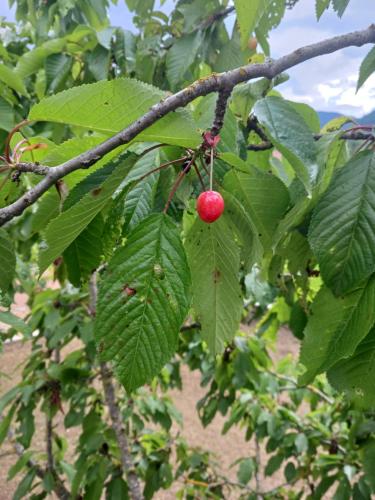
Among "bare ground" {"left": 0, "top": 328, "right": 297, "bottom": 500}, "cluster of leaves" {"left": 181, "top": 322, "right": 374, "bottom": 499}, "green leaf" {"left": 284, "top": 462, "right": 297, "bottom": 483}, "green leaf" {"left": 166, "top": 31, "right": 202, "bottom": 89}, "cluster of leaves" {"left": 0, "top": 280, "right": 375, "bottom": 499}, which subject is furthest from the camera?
"bare ground" {"left": 0, "top": 328, "right": 297, "bottom": 500}

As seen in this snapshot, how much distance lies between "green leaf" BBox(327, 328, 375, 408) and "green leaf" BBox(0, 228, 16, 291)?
1.76ft

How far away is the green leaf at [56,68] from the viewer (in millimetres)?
1852

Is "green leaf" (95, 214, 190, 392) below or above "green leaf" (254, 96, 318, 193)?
below

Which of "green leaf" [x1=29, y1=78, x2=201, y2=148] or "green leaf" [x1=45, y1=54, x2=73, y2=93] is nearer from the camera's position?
"green leaf" [x1=29, y1=78, x2=201, y2=148]

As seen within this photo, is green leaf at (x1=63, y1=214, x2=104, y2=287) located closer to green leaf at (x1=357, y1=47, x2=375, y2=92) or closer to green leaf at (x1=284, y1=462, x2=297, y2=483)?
green leaf at (x1=357, y1=47, x2=375, y2=92)

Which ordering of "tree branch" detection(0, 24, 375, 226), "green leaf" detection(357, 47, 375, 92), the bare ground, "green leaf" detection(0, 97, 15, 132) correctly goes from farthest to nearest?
the bare ground → "green leaf" detection(0, 97, 15, 132) → "green leaf" detection(357, 47, 375, 92) → "tree branch" detection(0, 24, 375, 226)

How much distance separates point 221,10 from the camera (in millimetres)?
1760

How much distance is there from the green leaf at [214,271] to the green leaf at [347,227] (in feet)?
0.41

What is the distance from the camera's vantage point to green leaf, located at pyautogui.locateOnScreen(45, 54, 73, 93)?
1852 mm

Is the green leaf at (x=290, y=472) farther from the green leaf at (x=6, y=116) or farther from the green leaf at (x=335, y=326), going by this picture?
the green leaf at (x=6, y=116)

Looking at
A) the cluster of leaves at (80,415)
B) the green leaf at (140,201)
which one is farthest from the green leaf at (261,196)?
the cluster of leaves at (80,415)

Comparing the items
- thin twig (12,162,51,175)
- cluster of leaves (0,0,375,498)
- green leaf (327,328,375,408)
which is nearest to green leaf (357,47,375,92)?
cluster of leaves (0,0,375,498)

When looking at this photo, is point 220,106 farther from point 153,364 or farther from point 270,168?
point 270,168

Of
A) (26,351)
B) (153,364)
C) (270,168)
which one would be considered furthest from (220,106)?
(26,351)
